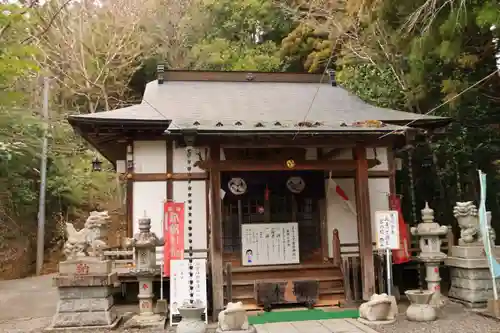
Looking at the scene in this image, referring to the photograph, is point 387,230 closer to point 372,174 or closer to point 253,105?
point 372,174

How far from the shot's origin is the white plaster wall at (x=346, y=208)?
10.6 meters

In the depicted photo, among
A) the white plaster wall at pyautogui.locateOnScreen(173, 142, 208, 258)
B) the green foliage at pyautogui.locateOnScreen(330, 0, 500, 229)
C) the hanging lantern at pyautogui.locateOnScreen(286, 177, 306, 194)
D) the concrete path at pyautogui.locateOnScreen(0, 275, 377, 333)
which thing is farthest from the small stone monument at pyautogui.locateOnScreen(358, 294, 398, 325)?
the green foliage at pyautogui.locateOnScreen(330, 0, 500, 229)

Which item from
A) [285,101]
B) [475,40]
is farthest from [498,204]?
[285,101]

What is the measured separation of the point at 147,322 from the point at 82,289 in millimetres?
1343

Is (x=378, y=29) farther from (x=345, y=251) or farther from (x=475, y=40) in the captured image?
(x=345, y=251)

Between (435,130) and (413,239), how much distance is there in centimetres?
306

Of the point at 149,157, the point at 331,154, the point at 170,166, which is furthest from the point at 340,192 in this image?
the point at 149,157

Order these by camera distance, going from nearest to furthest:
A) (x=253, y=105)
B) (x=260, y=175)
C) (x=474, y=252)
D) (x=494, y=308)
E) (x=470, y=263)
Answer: (x=494, y=308) < (x=470, y=263) < (x=474, y=252) < (x=260, y=175) < (x=253, y=105)

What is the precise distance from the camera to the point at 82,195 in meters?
18.7

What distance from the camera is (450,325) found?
295 inches

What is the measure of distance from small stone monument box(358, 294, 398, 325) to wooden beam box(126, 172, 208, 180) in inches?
182

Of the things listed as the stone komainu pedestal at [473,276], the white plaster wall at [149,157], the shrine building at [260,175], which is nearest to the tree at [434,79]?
the shrine building at [260,175]

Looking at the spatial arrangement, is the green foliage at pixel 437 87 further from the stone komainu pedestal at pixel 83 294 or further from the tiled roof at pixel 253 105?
the stone komainu pedestal at pixel 83 294

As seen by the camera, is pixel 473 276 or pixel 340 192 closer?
pixel 473 276
